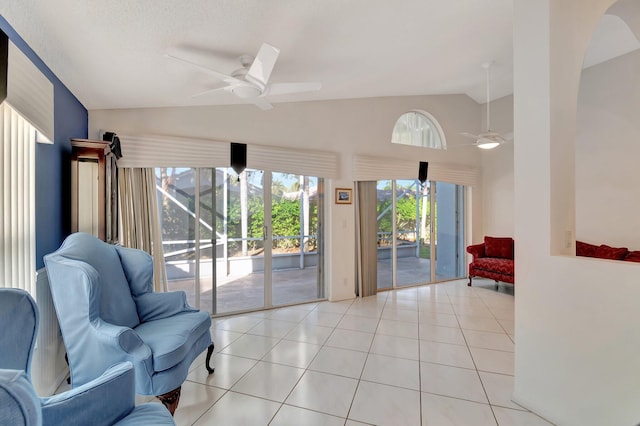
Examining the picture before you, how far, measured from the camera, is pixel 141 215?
3.28 m

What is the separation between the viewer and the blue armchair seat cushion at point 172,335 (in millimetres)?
1807

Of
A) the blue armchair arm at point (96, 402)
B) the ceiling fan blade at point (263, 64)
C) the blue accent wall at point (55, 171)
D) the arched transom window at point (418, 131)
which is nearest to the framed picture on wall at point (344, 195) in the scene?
the arched transom window at point (418, 131)

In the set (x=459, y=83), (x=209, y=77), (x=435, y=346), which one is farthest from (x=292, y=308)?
(x=459, y=83)

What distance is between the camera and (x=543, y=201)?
192cm

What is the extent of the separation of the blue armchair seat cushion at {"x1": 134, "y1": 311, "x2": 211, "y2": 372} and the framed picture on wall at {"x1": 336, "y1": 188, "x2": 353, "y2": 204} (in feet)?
8.63

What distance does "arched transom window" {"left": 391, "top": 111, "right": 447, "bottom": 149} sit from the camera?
515 centimetres

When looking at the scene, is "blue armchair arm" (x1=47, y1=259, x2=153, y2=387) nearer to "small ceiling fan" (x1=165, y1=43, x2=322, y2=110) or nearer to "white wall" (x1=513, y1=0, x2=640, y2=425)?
"small ceiling fan" (x1=165, y1=43, x2=322, y2=110)

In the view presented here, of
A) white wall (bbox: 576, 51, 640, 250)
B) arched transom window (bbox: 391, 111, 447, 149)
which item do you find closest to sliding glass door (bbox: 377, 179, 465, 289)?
arched transom window (bbox: 391, 111, 447, 149)

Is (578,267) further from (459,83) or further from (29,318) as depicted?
(459,83)

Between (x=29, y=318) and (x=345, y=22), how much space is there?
2649mm

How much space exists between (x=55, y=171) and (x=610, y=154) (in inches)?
260

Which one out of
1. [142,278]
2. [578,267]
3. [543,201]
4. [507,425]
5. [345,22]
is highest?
[345,22]

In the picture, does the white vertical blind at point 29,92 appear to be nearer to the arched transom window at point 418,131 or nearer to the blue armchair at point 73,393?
the blue armchair at point 73,393

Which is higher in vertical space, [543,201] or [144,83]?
[144,83]
